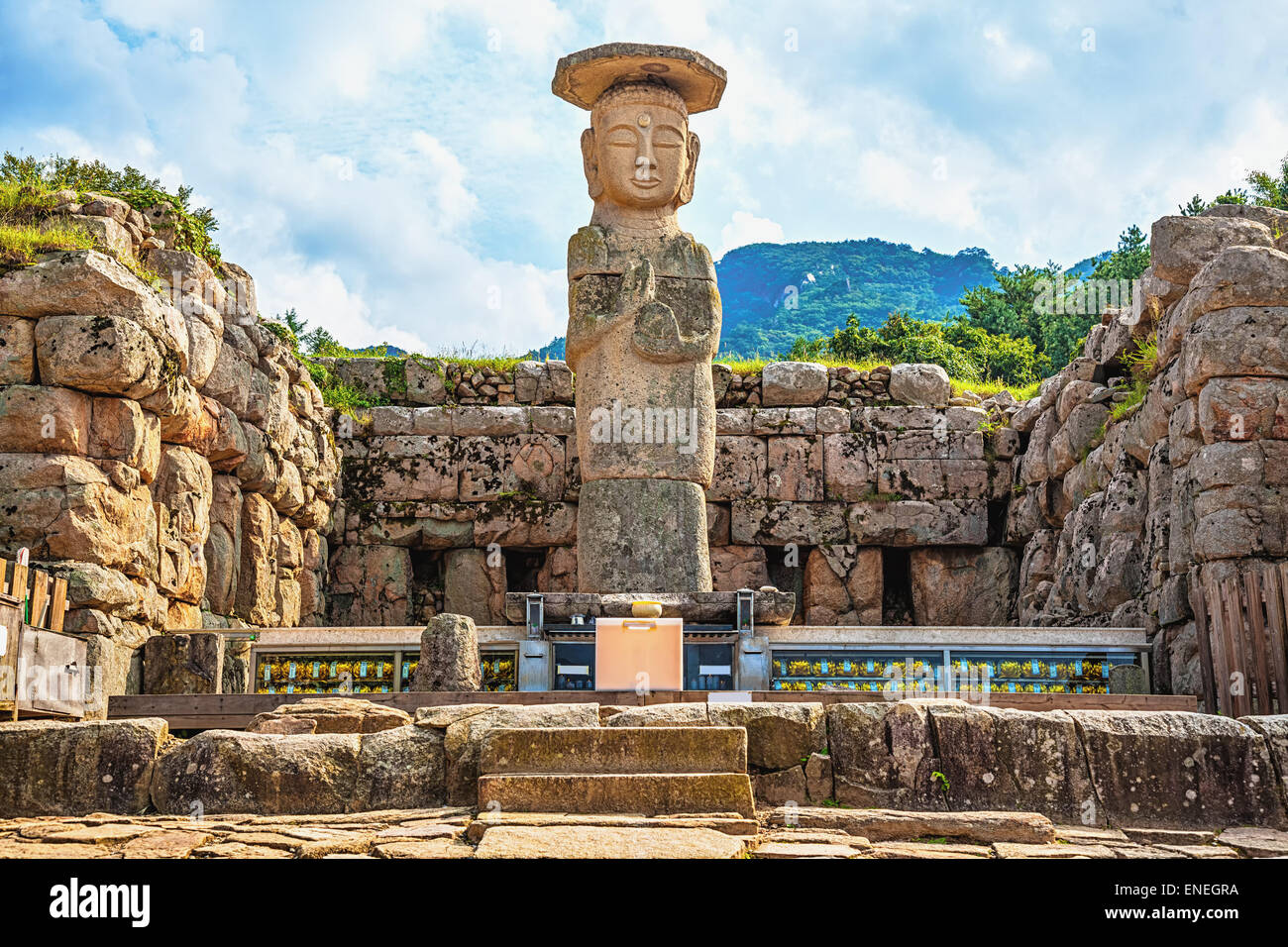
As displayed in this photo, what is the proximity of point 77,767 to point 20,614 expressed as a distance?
2061mm

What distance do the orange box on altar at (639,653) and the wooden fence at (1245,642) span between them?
3.74 metres

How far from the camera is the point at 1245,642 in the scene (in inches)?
357

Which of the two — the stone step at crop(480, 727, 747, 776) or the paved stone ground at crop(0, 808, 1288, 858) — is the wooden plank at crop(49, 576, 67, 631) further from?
the stone step at crop(480, 727, 747, 776)

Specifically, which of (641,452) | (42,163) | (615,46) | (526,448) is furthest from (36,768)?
(526,448)

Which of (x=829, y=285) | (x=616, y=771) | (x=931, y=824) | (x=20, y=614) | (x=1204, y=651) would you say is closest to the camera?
(x=931, y=824)

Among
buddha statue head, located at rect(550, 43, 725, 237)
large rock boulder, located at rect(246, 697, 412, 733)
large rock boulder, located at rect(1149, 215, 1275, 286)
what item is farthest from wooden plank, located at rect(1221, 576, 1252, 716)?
buddha statue head, located at rect(550, 43, 725, 237)

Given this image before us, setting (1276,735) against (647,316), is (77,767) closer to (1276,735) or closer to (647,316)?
(1276,735)

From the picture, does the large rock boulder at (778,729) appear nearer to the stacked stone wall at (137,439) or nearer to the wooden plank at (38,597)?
the wooden plank at (38,597)

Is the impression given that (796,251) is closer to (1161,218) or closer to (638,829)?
(1161,218)

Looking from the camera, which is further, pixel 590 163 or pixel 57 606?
pixel 590 163

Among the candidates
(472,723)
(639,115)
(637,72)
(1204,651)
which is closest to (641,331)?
(639,115)

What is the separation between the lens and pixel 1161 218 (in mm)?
11742

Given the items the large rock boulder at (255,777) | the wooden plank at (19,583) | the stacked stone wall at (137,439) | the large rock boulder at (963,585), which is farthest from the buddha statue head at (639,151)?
the large rock boulder at (255,777)
